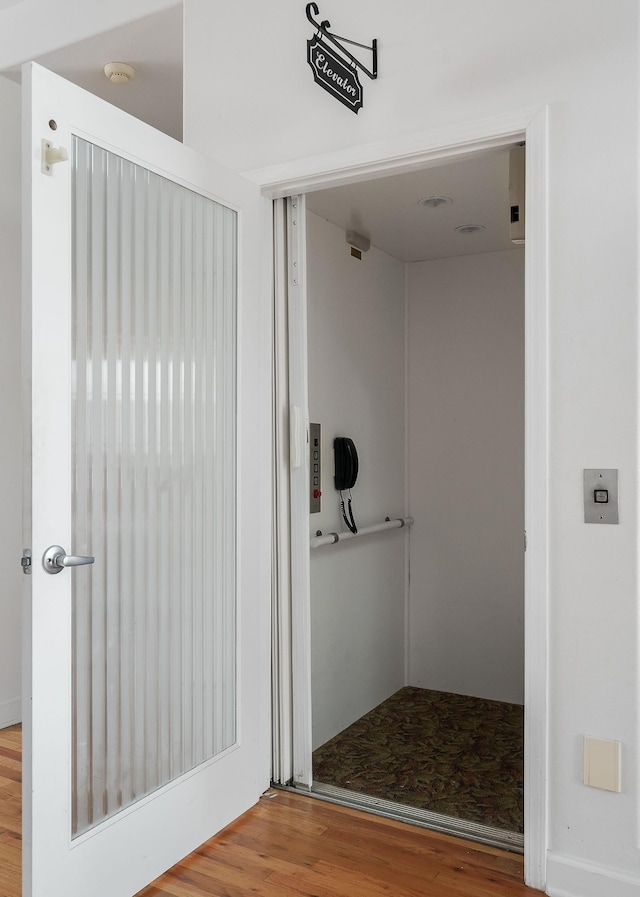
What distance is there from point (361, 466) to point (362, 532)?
35 cm

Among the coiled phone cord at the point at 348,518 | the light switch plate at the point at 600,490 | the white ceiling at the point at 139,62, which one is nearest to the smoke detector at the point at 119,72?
the white ceiling at the point at 139,62

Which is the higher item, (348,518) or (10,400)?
(10,400)

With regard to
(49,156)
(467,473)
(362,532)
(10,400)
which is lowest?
(362,532)

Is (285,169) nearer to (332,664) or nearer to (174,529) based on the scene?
(174,529)

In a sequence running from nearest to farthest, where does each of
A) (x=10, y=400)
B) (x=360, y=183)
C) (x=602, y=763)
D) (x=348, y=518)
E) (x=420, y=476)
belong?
(x=602, y=763) < (x=360, y=183) < (x=10, y=400) < (x=348, y=518) < (x=420, y=476)

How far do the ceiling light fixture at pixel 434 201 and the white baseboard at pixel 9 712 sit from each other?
2878 millimetres

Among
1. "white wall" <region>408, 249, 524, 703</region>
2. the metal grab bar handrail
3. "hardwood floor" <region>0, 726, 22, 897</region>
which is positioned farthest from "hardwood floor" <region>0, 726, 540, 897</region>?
"white wall" <region>408, 249, 524, 703</region>

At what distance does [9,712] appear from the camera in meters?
3.42

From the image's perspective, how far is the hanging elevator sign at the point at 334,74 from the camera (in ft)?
7.00

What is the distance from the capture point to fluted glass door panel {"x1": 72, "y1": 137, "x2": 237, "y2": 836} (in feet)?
6.35

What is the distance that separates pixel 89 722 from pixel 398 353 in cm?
276

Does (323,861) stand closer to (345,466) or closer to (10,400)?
(345,466)

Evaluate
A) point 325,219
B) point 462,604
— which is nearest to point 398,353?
point 325,219

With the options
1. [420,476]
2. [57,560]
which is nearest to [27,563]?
[57,560]
